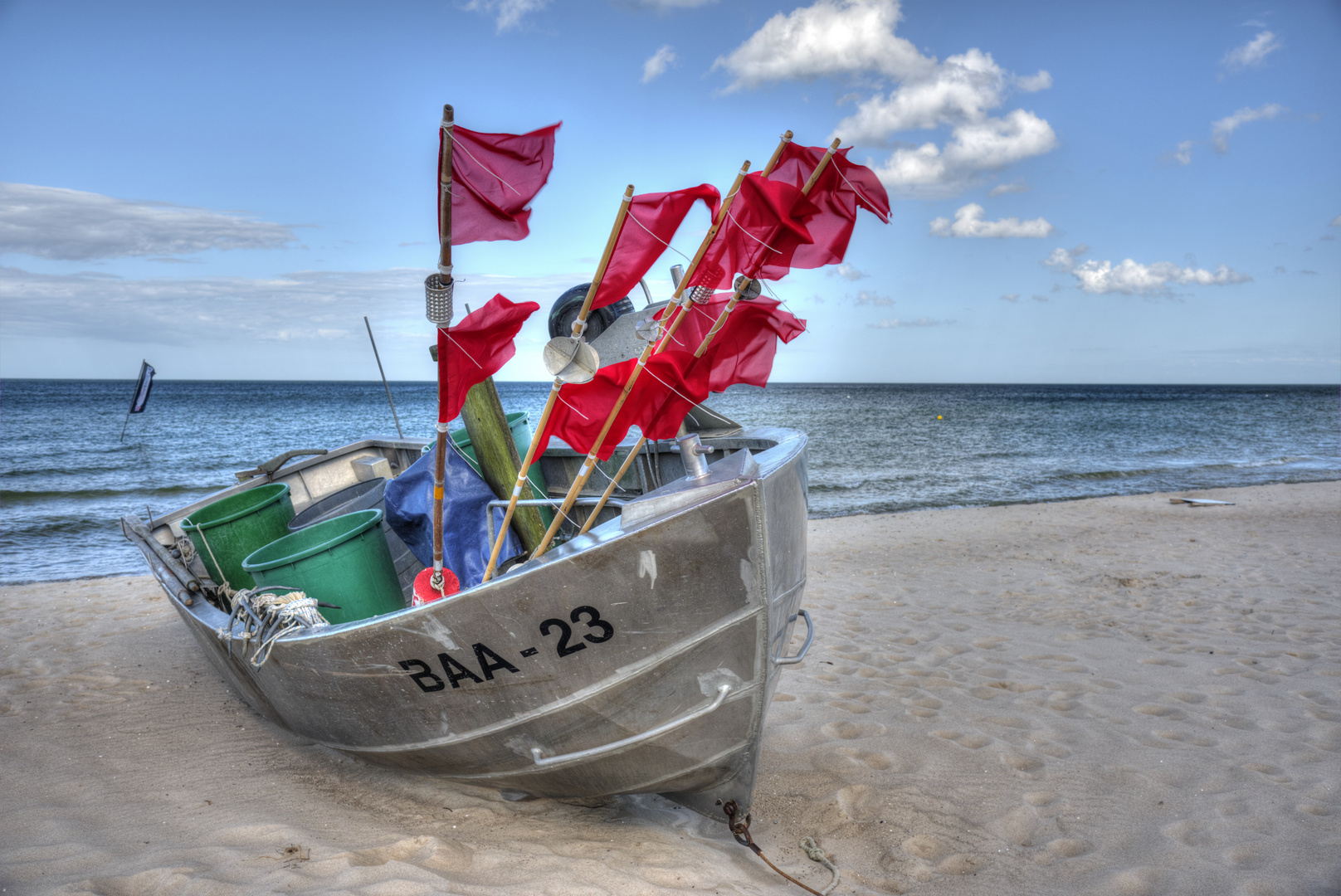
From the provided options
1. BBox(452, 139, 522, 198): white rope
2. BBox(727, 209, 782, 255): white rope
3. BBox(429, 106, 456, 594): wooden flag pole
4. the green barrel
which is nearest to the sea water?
the green barrel

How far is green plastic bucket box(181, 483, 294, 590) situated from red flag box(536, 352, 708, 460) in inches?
104

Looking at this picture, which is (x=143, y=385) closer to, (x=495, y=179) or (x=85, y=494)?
(x=85, y=494)

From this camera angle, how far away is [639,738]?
2.98 meters

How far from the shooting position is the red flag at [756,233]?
9.52 ft

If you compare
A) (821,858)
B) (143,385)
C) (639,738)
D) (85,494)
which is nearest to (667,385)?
(639,738)

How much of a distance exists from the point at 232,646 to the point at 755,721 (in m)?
2.70

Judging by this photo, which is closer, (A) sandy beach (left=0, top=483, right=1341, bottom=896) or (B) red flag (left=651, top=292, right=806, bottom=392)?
(A) sandy beach (left=0, top=483, right=1341, bottom=896)

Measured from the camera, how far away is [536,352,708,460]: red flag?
3.05 m

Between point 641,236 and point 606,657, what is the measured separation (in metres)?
1.59

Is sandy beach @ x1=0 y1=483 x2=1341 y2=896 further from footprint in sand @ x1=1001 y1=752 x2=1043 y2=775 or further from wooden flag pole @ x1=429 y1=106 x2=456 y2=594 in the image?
wooden flag pole @ x1=429 y1=106 x2=456 y2=594

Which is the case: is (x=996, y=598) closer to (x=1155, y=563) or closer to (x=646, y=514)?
(x=1155, y=563)

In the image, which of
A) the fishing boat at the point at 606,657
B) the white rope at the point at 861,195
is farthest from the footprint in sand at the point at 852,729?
the white rope at the point at 861,195

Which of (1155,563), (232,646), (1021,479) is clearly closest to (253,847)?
(232,646)

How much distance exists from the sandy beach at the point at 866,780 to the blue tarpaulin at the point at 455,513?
45.5 inches
